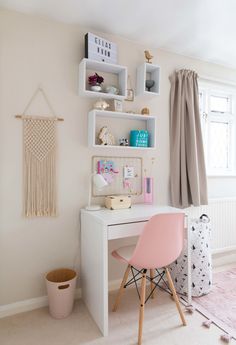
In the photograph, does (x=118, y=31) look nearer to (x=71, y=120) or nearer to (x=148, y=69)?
(x=148, y=69)

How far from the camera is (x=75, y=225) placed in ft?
7.19

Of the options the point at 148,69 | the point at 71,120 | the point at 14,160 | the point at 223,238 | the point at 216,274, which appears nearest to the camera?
the point at 14,160

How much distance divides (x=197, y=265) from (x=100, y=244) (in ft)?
3.46

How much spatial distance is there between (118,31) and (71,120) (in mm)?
947

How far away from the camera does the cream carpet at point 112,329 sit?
1.65 m

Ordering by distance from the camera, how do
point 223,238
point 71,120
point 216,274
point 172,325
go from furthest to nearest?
point 223,238
point 216,274
point 71,120
point 172,325

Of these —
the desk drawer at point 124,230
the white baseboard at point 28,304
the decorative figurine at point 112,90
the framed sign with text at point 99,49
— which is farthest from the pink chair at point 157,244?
the framed sign with text at point 99,49

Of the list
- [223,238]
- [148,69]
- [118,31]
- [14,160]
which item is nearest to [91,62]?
[118,31]

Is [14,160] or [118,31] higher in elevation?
[118,31]

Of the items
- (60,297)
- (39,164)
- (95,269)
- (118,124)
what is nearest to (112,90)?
(118,124)

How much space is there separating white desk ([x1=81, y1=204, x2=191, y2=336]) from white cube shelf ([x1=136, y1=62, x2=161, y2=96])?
1.14 m

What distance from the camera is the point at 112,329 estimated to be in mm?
1774

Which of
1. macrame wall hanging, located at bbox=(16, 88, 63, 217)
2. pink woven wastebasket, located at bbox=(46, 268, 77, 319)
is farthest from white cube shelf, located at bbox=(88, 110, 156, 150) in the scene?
pink woven wastebasket, located at bbox=(46, 268, 77, 319)

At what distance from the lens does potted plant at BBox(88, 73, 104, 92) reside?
2.13 meters
